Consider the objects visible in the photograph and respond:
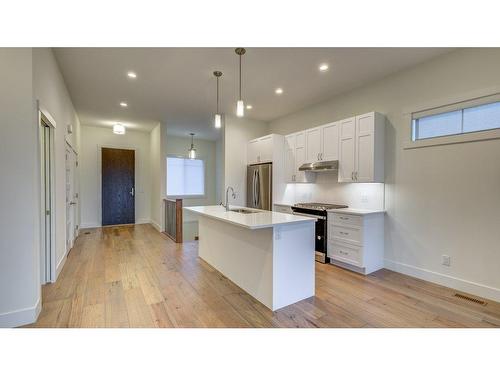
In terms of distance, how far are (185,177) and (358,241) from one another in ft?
21.2

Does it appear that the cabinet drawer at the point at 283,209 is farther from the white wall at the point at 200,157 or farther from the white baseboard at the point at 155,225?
the white wall at the point at 200,157

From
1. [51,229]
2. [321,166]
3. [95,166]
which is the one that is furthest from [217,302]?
[95,166]

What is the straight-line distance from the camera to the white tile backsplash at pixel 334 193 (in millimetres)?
3756

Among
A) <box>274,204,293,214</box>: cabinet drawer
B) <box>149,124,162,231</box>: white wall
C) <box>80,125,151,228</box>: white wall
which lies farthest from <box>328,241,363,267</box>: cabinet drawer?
<box>80,125,151,228</box>: white wall

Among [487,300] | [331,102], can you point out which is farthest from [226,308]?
[331,102]

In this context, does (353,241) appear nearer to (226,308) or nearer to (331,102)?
(226,308)

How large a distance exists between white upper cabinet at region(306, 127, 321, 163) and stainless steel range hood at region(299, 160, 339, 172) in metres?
0.12

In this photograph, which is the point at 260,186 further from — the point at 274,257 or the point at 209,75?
the point at 274,257

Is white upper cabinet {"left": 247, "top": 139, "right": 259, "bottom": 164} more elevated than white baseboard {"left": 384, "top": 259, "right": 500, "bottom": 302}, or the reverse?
white upper cabinet {"left": 247, "top": 139, "right": 259, "bottom": 164}

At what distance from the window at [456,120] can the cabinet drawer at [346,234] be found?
1563 millimetres

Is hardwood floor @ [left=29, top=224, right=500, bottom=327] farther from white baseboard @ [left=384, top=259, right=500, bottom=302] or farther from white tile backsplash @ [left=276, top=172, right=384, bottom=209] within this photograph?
white tile backsplash @ [left=276, top=172, right=384, bottom=209]

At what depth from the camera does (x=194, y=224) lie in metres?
7.79

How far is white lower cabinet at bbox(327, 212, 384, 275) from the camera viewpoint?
3.37 m

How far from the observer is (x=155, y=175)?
6848mm
